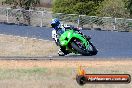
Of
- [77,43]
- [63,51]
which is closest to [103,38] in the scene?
[63,51]

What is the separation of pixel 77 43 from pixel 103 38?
95.6 feet

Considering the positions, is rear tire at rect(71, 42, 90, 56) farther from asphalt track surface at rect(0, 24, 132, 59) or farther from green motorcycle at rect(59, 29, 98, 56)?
asphalt track surface at rect(0, 24, 132, 59)

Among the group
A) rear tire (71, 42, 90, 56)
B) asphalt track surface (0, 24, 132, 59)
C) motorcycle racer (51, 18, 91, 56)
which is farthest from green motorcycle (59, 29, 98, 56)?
asphalt track surface (0, 24, 132, 59)

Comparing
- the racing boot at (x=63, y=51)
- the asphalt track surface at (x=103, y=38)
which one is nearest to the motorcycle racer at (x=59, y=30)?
the racing boot at (x=63, y=51)

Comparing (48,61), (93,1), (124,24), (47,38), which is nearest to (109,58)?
(48,61)

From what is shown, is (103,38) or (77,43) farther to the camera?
(103,38)

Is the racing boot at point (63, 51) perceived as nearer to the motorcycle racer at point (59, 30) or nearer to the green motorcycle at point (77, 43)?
the motorcycle racer at point (59, 30)

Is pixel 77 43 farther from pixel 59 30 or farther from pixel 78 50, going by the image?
pixel 59 30

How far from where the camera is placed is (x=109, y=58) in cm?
2619

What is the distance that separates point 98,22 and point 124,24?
312cm

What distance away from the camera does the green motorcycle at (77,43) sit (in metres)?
6.47

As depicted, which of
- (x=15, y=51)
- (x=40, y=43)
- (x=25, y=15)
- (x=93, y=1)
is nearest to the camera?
(x=15, y=51)

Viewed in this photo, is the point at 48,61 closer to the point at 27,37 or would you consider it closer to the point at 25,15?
the point at 27,37

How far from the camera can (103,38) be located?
35562mm
